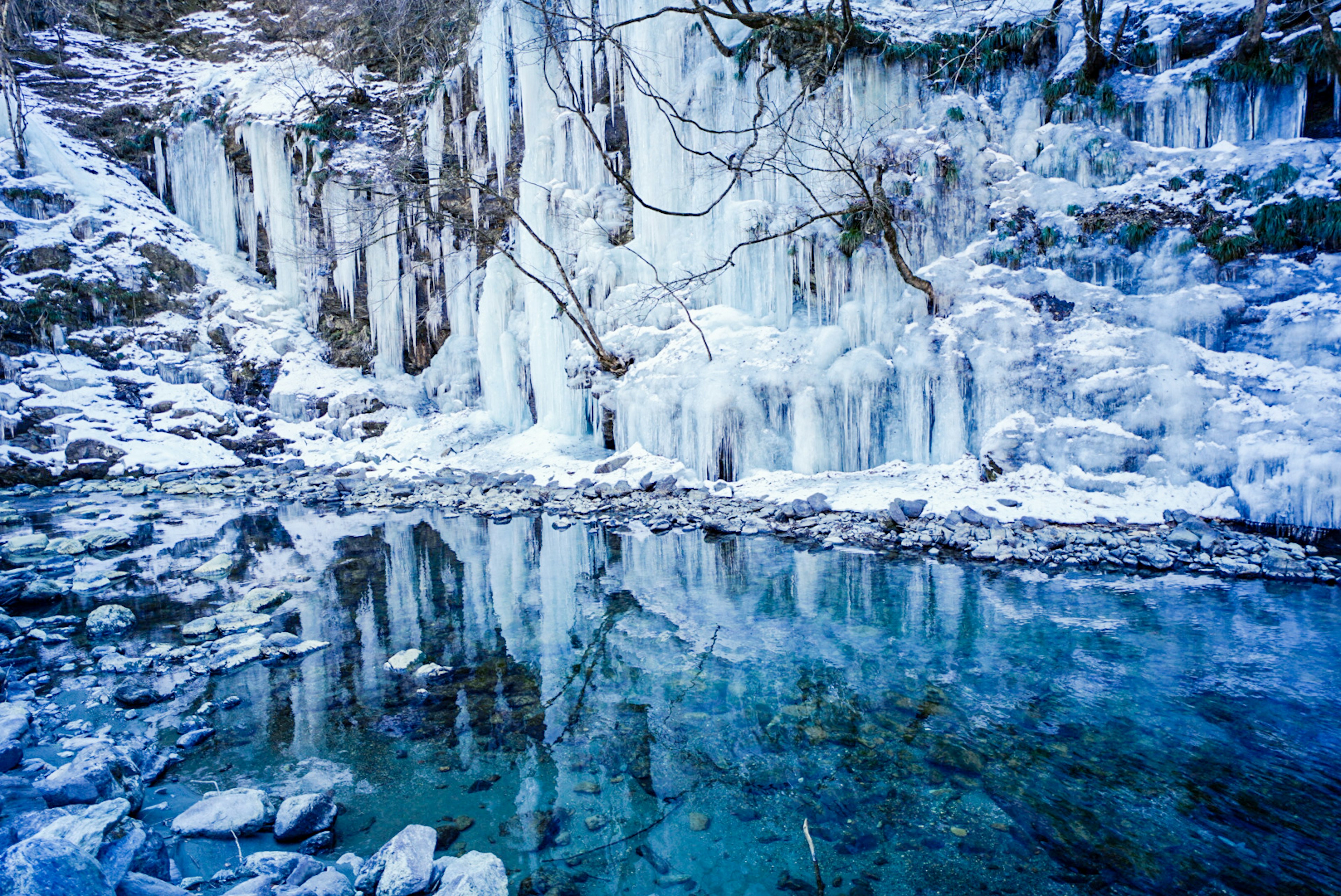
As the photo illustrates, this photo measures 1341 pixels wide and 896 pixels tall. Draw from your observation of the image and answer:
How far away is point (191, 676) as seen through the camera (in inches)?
140

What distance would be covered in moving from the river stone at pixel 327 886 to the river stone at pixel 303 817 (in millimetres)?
408

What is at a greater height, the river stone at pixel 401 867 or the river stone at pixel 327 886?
the river stone at pixel 327 886

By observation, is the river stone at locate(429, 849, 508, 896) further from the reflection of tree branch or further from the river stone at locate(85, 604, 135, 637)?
the river stone at locate(85, 604, 135, 637)

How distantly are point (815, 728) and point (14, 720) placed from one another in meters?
3.57

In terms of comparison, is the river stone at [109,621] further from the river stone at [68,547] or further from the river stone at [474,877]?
the river stone at [474,877]

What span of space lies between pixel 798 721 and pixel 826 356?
20.4 feet

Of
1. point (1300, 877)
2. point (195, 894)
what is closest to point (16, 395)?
point (195, 894)

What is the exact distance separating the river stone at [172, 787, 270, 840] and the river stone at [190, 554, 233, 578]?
14.1 feet

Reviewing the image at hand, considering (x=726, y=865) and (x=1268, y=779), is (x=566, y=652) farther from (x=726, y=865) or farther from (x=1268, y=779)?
(x=1268, y=779)

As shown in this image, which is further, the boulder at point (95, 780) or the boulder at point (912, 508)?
the boulder at point (912, 508)

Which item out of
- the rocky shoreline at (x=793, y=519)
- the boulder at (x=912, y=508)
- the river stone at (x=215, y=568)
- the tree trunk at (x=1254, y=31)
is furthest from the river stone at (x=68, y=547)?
the tree trunk at (x=1254, y=31)

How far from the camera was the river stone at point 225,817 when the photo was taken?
216 centimetres

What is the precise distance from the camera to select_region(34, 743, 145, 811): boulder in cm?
208

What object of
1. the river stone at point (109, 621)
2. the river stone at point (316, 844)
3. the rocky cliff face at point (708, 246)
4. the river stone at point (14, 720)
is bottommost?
the river stone at point (316, 844)
